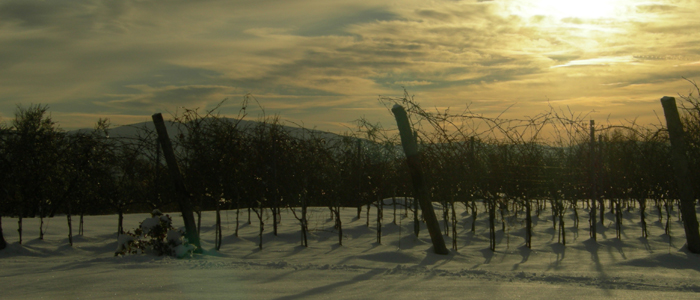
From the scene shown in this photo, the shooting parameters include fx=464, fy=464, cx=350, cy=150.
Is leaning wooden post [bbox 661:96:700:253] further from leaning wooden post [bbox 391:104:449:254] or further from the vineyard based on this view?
leaning wooden post [bbox 391:104:449:254]

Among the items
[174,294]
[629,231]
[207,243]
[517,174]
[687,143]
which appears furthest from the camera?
[629,231]

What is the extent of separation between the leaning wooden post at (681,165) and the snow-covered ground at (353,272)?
439mm

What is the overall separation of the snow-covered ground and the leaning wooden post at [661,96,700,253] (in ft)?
1.44

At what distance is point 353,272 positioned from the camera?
18.6 ft

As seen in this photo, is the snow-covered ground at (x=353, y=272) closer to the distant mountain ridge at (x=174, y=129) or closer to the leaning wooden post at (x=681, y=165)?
the leaning wooden post at (x=681, y=165)

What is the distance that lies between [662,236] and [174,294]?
11.9m

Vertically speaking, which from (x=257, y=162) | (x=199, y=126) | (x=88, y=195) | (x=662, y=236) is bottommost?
(x=662, y=236)

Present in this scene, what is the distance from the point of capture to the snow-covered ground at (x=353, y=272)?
448 centimetres

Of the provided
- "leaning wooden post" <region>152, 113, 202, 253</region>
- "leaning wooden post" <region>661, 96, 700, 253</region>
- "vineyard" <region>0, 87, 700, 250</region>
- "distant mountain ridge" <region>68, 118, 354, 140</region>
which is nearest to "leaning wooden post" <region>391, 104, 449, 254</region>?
"vineyard" <region>0, 87, 700, 250</region>

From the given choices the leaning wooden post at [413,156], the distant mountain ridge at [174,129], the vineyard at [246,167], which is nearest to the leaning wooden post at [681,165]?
the vineyard at [246,167]

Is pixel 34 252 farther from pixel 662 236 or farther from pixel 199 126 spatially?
pixel 662 236

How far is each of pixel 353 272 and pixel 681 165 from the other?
5.85 m

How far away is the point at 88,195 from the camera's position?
30.2 feet

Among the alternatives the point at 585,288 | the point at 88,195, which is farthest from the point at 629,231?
the point at 88,195
